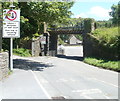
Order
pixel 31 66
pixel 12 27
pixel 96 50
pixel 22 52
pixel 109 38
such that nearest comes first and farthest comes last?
1. pixel 12 27
2. pixel 31 66
3. pixel 109 38
4. pixel 96 50
5. pixel 22 52

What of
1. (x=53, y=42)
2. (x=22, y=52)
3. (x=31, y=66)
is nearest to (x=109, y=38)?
(x=31, y=66)

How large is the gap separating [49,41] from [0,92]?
37246 mm

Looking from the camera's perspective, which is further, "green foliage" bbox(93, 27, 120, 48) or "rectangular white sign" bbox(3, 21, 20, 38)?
"green foliage" bbox(93, 27, 120, 48)

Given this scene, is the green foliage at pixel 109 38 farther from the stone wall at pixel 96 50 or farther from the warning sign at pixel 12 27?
the warning sign at pixel 12 27

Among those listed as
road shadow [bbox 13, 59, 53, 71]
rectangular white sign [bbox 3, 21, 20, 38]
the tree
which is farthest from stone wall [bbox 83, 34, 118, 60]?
rectangular white sign [bbox 3, 21, 20, 38]

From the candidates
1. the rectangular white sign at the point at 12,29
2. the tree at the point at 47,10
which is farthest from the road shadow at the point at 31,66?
the rectangular white sign at the point at 12,29

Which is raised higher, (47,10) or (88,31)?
(47,10)

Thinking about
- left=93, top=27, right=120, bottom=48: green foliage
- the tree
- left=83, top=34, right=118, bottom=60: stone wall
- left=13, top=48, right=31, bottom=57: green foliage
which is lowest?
left=13, top=48, right=31, bottom=57: green foliage

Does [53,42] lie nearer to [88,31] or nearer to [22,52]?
[22,52]

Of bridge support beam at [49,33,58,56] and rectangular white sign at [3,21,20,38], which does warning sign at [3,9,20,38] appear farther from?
bridge support beam at [49,33,58,56]

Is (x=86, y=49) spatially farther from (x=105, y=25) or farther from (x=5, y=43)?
(x=5, y=43)

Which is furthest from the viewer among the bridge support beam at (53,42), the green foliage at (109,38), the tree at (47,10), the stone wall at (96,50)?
the bridge support beam at (53,42)

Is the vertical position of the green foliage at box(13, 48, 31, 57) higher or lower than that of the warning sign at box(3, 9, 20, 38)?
lower

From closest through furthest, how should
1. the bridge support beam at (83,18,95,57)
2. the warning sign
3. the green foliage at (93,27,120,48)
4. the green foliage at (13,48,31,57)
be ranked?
1. the warning sign
2. the green foliage at (93,27,120,48)
3. the bridge support beam at (83,18,95,57)
4. the green foliage at (13,48,31,57)
